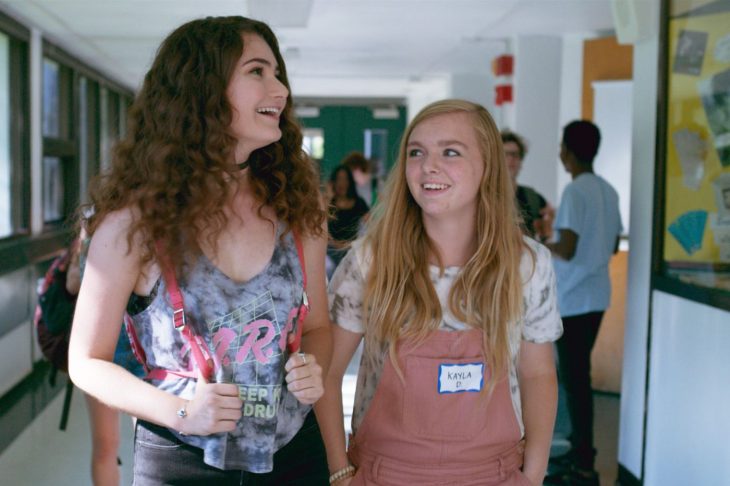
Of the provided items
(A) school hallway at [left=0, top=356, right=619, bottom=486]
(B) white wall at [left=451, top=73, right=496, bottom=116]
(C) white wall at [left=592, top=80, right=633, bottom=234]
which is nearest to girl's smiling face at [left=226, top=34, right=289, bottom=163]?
(A) school hallway at [left=0, top=356, right=619, bottom=486]

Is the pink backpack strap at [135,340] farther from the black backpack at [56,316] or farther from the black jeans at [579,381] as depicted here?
the black jeans at [579,381]

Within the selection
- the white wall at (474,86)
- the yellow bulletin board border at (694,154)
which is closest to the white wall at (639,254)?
the yellow bulletin board border at (694,154)

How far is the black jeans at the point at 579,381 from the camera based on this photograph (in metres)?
3.99

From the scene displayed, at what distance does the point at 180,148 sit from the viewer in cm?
150

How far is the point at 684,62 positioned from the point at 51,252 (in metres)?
5.48

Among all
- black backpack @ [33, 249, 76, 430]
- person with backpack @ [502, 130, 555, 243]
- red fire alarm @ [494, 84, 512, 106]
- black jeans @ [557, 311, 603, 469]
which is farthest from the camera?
red fire alarm @ [494, 84, 512, 106]

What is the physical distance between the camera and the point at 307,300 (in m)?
1.64

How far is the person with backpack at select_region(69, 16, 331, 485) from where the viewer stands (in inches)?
56.4

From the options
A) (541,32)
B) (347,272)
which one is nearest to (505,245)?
(347,272)

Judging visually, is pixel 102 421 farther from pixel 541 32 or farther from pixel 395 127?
pixel 395 127

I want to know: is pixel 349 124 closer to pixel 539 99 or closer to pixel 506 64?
pixel 506 64

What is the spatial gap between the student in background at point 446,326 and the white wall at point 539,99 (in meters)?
4.95

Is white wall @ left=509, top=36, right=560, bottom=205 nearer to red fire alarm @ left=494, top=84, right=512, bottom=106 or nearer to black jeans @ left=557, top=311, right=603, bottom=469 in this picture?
red fire alarm @ left=494, top=84, right=512, bottom=106

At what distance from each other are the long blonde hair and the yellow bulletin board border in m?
1.42
